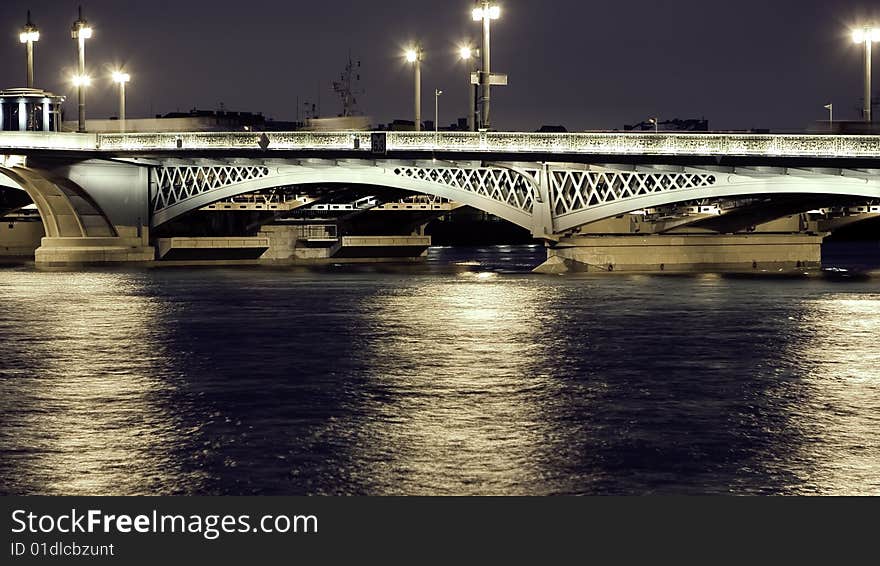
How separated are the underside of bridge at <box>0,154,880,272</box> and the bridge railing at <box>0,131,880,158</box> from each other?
1.79 meters

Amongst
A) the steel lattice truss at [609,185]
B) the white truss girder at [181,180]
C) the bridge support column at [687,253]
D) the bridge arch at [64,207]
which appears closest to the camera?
the steel lattice truss at [609,185]

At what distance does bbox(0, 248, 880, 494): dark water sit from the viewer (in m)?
17.9

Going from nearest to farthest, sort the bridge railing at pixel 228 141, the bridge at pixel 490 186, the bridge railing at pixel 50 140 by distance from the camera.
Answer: the bridge at pixel 490 186 < the bridge railing at pixel 228 141 < the bridge railing at pixel 50 140

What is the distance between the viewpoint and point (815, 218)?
10350cm

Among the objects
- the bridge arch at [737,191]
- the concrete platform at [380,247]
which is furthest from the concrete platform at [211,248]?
the bridge arch at [737,191]

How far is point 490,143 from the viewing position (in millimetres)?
73812

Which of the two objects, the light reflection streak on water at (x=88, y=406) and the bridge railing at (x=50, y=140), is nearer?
the light reflection streak on water at (x=88, y=406)

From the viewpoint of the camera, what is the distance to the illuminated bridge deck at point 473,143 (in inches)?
2544

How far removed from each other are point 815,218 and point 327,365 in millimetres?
78061

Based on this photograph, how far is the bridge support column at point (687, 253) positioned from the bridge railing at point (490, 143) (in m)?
8.79

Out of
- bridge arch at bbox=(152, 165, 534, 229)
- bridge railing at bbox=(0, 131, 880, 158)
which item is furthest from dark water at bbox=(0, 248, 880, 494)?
bridge arch at bbox=(152, 165, 534, 229)

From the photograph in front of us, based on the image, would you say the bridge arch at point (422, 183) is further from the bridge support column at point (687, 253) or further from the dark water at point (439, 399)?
the dark water at point (439, 399)

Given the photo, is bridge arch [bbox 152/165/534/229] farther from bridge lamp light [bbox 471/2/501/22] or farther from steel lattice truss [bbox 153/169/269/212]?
bridge lamp light [bbox 471/2/501/22]

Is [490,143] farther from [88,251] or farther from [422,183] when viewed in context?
[88,251]
